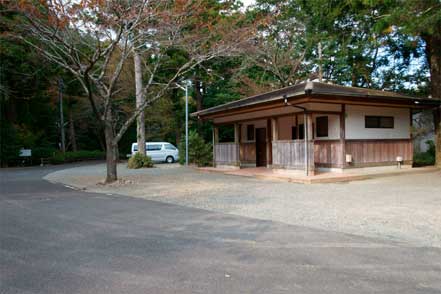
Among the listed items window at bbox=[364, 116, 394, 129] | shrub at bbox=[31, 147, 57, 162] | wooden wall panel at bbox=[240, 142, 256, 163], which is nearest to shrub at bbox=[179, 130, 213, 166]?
wooden wall panel at bbox=[240, 142, 256, 163]

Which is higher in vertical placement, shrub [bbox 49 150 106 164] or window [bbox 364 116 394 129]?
window [bbox 364 116 394 129]

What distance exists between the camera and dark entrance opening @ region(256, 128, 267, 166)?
16.9 metres

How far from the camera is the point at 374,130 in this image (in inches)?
533

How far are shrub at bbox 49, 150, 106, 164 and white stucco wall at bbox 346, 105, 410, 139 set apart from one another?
988 inches

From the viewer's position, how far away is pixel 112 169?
40.9ft

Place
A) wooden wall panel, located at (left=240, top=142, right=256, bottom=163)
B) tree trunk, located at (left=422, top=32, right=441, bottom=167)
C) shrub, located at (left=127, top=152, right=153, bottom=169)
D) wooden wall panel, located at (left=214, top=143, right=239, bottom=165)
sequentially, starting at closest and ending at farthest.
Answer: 1. tree trunk, located at (left=422, top=32, right=441, bottom=167)
2. wooden wall panel, located at (left=214, top=143, right=239, bottom=165)
3. wooden wall panel, located at (left=240, top=142, right=256, bottom=163)
4. shrub, located at (left=127, top=152, right=153, bottom=169)

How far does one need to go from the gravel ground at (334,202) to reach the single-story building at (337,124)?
142cm

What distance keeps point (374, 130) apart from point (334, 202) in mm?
6973

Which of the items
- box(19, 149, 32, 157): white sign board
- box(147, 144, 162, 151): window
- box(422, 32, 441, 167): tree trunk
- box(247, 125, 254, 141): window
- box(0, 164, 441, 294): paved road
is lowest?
box(0, 164, 441, 294): paved road

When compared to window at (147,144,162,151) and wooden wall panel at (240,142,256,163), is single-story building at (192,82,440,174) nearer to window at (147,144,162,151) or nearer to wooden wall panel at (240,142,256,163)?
wooden wall panel at (240,142,256,163)

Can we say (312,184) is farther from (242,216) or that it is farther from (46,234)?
(46,234)

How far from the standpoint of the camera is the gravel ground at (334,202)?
18.3 ft

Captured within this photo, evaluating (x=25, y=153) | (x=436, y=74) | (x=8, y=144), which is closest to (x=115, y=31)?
(x=436, y=74)

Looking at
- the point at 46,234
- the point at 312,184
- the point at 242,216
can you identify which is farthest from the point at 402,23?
the point at 46,234
